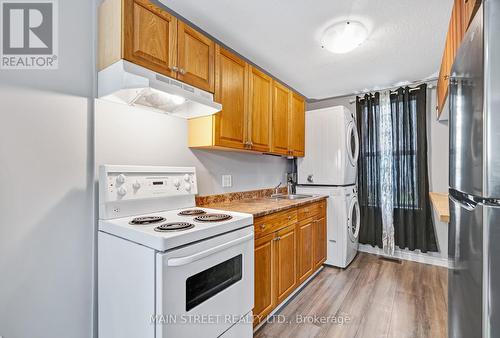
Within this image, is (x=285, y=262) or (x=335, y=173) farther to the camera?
(x=335, y=173)

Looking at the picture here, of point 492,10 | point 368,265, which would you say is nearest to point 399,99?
point 368,265

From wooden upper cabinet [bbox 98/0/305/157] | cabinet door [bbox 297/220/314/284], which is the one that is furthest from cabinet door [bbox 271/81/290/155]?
cabinet door [bbox 297/220/314/284]

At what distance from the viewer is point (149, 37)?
145 centimetres

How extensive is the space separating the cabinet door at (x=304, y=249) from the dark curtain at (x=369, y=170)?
1.31m

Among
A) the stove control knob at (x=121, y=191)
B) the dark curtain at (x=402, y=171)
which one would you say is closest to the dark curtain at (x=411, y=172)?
the dark curtain at (x=402, y=171)

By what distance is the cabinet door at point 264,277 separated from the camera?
1798 mm

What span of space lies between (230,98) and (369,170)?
2461mm

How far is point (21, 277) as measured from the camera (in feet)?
4.07

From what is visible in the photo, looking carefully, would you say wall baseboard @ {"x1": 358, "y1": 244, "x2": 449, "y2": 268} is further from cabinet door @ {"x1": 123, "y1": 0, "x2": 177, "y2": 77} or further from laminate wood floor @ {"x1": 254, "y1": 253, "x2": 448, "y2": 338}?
cabinet door @ {"x1": 123, "y1": 0, "x2": 177, "y2": 77}

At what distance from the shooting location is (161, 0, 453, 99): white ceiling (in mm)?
1762

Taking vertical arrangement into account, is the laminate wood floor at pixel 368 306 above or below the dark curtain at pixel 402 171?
below

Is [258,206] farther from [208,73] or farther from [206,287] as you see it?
[208,73]

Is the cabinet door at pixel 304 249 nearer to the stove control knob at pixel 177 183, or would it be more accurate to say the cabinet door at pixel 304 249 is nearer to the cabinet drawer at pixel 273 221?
the cabinet drawer at pixel 273 221

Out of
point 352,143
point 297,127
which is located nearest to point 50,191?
point 297,127
